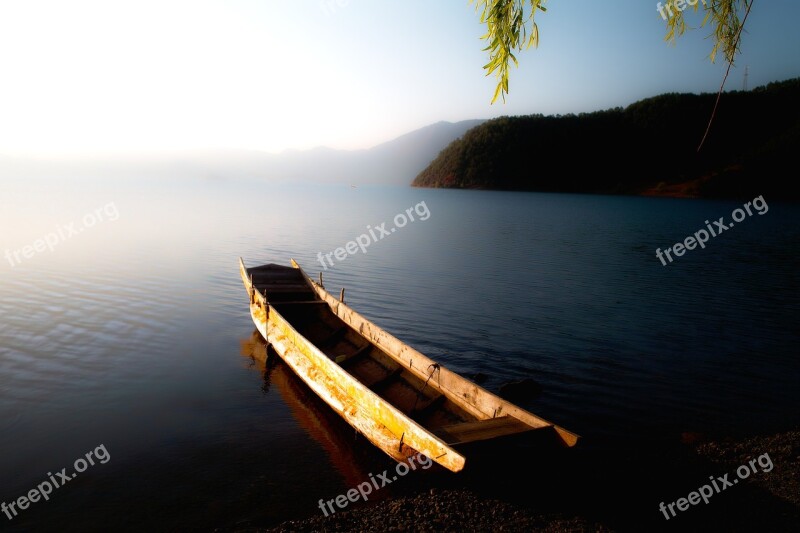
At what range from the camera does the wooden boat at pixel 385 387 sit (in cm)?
757

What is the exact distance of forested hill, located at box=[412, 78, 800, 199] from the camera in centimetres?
12144

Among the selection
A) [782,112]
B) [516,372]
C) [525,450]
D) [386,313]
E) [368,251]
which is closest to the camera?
[525,450]

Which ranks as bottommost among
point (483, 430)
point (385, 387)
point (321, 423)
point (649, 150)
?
point (321, 423)

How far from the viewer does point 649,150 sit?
155500 millimetres

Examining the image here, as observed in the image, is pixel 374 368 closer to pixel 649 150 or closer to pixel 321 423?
pixel 321 423

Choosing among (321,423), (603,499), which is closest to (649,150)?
(603,499)

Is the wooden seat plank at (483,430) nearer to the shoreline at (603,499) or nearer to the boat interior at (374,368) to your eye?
the boat interior at (374,368)

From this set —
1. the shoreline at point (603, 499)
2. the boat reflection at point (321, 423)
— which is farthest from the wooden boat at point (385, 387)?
the shoreline at point (603, 499)

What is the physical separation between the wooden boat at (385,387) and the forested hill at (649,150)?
399ft

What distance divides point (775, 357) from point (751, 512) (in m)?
10.1

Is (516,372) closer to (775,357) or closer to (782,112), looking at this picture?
(775,357)

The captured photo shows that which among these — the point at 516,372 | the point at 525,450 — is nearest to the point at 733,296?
the point at 516,372

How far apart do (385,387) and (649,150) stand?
174908 mm

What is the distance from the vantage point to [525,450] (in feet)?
24.0
